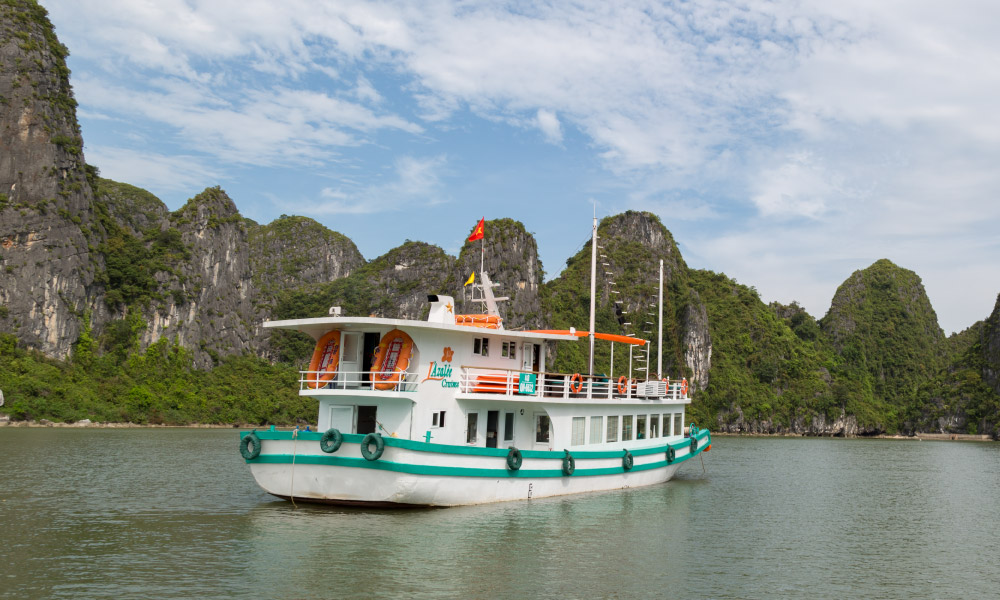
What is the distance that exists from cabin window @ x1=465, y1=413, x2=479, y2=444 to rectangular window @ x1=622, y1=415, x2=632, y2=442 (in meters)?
5.44

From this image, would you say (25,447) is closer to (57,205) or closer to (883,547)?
(883,547)

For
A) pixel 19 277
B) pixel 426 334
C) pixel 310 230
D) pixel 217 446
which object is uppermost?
pixel 310 230

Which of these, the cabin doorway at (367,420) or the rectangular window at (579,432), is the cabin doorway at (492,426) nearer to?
the rectangular window at (579,432)

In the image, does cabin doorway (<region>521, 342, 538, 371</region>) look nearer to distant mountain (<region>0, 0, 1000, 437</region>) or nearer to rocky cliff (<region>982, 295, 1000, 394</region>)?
distant mountain (<region>0, 0, 1000, 437</region>)

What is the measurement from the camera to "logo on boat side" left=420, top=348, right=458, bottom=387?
16812 mm

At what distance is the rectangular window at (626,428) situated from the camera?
21594 mm

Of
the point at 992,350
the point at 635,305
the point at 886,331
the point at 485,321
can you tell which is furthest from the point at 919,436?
the point at 485,321

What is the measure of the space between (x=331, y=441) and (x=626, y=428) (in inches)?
382

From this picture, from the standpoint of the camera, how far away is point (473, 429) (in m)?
17.9

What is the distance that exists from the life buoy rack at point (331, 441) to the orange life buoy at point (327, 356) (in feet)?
7.38

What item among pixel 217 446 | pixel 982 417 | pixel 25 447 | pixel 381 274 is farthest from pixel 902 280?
pixel 25 447

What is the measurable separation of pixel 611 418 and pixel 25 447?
27759mm

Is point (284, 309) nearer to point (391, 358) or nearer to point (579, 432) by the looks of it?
point (579, 432)

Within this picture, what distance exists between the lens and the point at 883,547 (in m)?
16.0
